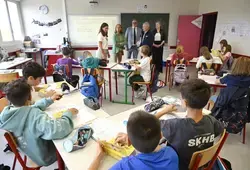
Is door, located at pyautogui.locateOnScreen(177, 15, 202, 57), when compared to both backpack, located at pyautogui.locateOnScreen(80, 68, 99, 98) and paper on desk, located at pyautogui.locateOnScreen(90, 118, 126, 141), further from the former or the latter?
paper on desk, located at pyautogui.locateOnScreen(90, 118, 126, 141)

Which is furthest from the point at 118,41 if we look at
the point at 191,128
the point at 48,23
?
the point at 191,128

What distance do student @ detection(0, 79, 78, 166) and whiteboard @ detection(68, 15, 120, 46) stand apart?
539 cm

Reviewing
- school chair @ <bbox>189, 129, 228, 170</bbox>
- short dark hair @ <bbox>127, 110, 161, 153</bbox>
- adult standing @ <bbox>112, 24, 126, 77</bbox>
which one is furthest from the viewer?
adult standing @ <bbox>112, 24, 126, 77</bbox>

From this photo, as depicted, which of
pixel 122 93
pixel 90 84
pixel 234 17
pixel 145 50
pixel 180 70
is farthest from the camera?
pixel 234 17

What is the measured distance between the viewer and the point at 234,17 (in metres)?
4.43

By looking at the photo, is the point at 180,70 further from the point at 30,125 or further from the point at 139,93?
the point at 30,125

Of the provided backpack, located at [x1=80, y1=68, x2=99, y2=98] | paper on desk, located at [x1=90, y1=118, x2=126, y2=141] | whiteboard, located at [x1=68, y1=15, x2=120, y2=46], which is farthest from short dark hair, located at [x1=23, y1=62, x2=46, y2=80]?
whiteboard, located at [x1=68, y1=15, x2=120, y2=46]

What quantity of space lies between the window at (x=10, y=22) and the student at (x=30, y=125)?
4.63 metres

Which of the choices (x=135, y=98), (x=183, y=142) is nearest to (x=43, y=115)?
(x=183, y=142)

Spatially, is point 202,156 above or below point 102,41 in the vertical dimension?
below

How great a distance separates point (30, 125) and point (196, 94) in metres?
A: 1.12

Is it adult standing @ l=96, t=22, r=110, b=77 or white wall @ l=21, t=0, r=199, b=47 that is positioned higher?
white wall @ l=21, t=0, r=199, b=47

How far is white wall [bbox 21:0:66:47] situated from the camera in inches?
236

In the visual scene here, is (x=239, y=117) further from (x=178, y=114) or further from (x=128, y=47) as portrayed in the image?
(x=128, y=47)
